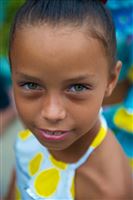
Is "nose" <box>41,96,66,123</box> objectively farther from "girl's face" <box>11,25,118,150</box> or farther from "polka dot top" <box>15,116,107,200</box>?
"polka dot top" <box>15,116,107,200</box>

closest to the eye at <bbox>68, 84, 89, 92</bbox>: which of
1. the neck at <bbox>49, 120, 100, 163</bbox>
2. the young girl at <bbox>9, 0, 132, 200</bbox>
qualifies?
the young girl at <bbox>9, 0, 132, 200</bbox>

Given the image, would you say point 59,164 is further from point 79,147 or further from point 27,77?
point 27,77

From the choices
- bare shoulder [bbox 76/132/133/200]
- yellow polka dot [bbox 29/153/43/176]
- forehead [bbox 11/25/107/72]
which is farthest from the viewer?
yellow polka dot [bbox 29/153/43/176]

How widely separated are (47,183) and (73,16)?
1.49ft

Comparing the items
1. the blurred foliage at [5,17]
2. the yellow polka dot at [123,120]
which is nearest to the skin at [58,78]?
the yellow polka dot at [123,120]

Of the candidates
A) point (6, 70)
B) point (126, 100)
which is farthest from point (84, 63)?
point (6, 70)

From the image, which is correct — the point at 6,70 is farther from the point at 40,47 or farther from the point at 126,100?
the point at 40,47

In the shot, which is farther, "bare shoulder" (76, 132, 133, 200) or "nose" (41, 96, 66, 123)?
"bare shoulder" (76, 132, 133, 200)

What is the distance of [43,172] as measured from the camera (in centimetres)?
114

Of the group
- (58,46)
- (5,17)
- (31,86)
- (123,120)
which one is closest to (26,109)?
(31,86)

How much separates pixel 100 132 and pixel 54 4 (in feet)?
1.12

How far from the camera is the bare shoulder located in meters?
1.04

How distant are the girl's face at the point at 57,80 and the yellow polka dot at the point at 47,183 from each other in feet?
0.59

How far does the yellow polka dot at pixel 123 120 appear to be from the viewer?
4.49ft
